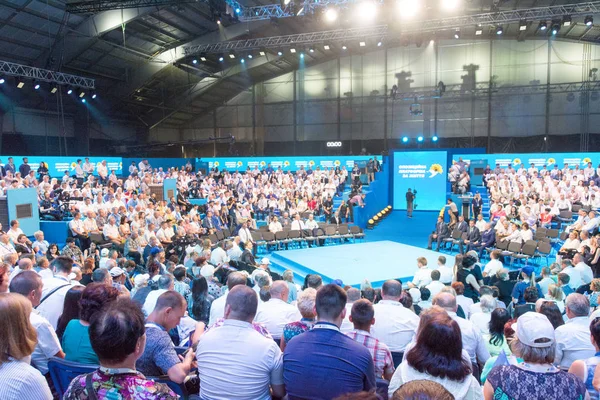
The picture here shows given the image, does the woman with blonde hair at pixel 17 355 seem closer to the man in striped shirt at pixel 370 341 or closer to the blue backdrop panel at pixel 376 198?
the man in striped shirt at pixel 370 341

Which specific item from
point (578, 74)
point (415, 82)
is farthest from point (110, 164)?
point (578, 74)

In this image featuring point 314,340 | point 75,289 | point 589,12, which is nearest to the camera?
point 314,340

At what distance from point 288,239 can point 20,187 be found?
770 centimetres

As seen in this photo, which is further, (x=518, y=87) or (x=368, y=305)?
(x=518, y=87)

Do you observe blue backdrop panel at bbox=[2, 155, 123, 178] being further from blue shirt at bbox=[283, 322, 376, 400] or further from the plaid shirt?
blue shirt at bbox=[283, 322, 376, 400]

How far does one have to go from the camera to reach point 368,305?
2848 mm

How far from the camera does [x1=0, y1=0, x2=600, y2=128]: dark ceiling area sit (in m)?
16.6

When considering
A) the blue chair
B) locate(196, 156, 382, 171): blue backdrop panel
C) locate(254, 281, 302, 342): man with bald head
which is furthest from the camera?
locate(196, 156, 382, 171): blue backdrop panel

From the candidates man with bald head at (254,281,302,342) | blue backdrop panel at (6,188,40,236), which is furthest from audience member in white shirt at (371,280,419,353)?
blue backdrop panel at (6,188,40,236)

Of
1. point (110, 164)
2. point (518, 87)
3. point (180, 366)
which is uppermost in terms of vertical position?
point (518, 87)

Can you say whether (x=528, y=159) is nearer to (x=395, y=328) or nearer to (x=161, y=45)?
(x=161, y=45)

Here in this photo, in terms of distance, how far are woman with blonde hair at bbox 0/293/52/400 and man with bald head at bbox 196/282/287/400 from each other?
81 centimetres

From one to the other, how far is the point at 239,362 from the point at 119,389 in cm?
A: 85

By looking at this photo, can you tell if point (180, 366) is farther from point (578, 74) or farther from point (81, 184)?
point (578, 74)
